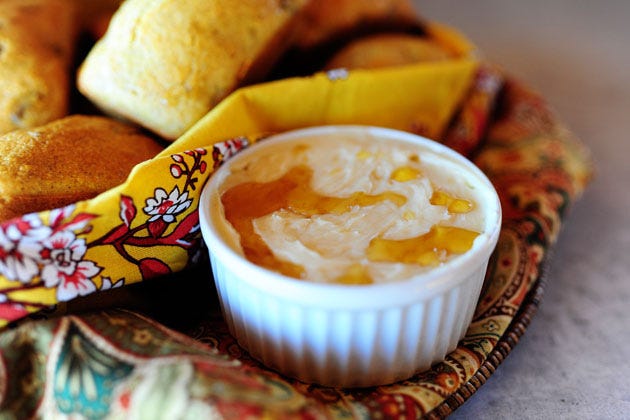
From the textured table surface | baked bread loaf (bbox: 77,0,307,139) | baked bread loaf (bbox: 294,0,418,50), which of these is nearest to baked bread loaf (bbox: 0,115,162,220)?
baked bread loaf (bbox: 77,0,307,139)

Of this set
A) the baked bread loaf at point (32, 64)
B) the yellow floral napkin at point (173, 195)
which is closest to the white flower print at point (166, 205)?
the yellow floral napkin at point (173, 195)

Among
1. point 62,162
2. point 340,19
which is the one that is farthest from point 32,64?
point 340,19

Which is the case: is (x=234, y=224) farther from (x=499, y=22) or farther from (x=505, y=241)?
(x=499, y=22)

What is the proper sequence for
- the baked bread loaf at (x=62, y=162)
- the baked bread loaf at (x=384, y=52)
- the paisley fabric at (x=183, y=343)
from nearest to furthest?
the paisley fabric at (x=183, y=343) → the baked bread loaf at (x=62, y=162) → the baked bread loaf at (x=384, y=52)

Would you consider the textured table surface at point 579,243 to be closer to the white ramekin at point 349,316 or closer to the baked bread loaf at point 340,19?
the white ramekin at point 349,316

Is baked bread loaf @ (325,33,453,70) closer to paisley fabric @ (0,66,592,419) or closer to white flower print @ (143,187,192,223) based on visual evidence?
paisley fabric @ (0,66,592,419)

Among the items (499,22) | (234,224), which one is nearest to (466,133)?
(234,224)

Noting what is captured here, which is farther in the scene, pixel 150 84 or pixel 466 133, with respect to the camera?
pixel 466 133
